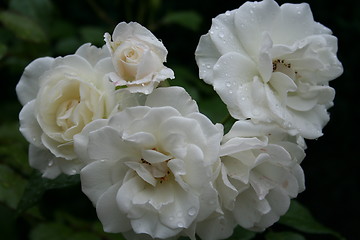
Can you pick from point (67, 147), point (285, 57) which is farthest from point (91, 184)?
point (285, 57)

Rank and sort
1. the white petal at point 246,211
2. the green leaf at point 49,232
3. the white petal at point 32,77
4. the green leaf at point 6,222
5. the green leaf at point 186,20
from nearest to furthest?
1. the white petal at point 246,211
2. the white petal at point 32,77
3. the green leaf at point 49,232
4. the green leaf at point 6,222
5. the green leaf at point 186,20

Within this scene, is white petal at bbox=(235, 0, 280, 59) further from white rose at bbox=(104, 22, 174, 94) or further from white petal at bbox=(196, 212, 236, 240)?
white petal at bbox=(196, 212, 236, 240)

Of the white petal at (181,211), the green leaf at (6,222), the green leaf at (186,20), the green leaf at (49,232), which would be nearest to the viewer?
the white petal at (181,211)

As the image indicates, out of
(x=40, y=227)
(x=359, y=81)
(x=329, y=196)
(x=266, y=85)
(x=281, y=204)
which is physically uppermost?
(x=266, y=85)

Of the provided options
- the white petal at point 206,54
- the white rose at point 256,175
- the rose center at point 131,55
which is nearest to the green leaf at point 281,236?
the white rose at point 256,175

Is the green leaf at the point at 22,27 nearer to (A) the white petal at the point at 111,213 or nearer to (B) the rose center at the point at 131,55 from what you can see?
(B) the rose center at the point at 131,55

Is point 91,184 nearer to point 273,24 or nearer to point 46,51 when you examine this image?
point 273,24
